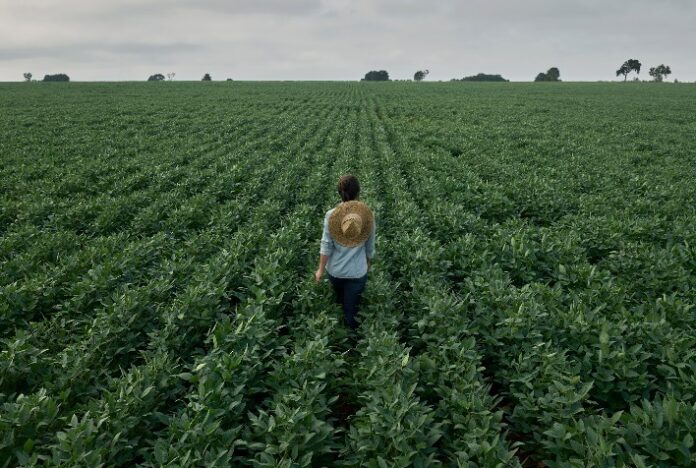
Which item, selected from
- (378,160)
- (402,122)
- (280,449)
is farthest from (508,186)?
(402,122)

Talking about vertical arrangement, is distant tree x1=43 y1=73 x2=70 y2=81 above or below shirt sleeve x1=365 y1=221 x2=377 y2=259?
above

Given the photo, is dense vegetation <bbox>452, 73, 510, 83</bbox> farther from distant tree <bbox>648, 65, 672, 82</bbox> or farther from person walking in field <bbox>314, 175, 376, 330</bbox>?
person walking in field <bbox>314, 175, 376, 330</bbox>

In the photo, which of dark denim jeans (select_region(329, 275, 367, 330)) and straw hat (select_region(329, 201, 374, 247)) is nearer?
straw hat (select_region(329, 201, 374, 247))

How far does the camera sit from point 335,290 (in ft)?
18.8

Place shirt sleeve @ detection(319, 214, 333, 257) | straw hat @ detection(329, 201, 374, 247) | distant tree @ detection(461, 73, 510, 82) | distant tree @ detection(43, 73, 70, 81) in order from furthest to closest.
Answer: distant tree @ detection(461, 73, 510, 82), distant tree @ detection(43, 73, 70, 81), shirt sleeve @ detection(319, 214, 333, 257), straw hat @ detection(329, 201, 374, 247)

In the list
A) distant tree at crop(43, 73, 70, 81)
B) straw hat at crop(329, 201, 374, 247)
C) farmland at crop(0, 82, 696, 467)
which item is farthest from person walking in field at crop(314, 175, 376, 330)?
distant tree at crop(43, 73, 70, 81)

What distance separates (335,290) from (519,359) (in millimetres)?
2497

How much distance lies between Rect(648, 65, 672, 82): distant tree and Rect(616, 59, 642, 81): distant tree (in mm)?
13148

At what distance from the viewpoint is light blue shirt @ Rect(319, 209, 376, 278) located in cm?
519

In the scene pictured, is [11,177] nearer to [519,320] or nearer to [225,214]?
[225,214]

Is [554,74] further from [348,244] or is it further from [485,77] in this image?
[348,244]

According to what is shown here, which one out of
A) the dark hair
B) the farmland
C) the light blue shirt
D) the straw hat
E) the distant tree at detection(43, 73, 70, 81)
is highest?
the distant tree at detection(43, 73, 70, 81)

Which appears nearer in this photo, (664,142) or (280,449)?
(280,449)

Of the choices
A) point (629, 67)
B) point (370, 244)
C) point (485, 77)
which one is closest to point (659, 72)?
point (629, 67)
